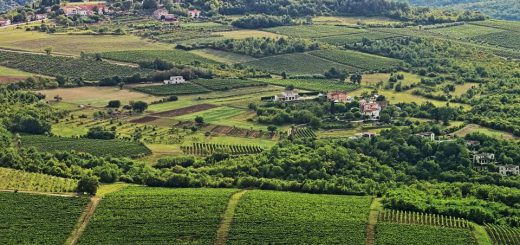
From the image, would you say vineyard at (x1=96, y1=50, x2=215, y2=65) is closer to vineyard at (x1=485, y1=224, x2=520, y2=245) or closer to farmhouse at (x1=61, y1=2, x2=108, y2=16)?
farmhouse at (x1=61, y1=2, x2=108, y2=16)

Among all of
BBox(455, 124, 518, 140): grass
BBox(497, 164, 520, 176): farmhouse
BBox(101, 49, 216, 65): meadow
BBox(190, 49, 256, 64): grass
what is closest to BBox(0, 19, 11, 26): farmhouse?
BBox(101, 49, 216, 65): meadow

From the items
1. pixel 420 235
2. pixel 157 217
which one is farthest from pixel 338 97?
pixel 157 217

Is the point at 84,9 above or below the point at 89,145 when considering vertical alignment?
above

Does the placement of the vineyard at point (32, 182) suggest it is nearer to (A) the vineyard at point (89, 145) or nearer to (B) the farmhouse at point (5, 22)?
(A) the vineyard at point (89, 145)

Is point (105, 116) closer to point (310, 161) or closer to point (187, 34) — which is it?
point (310, 161)

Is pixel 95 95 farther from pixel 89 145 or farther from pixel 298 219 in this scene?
pixel 298 219

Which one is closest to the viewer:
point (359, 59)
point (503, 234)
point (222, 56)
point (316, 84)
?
point (503, 234)
